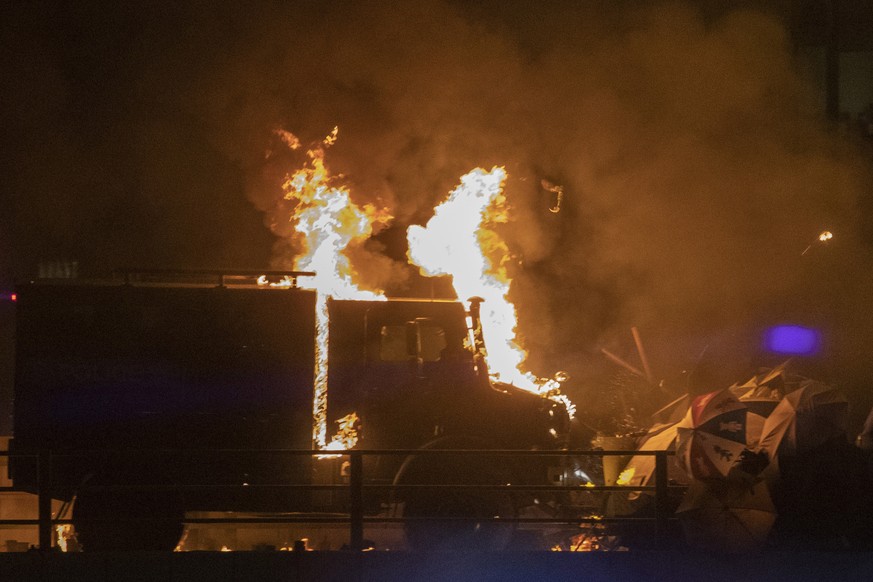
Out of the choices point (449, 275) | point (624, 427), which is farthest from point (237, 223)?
point (624, 427)

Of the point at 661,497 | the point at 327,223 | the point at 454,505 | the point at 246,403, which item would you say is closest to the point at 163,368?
the point at 246,403

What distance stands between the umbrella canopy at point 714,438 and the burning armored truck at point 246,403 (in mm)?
1686

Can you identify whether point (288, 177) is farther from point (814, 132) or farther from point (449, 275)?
point (814, 132)

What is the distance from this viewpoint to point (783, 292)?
60.6 ft

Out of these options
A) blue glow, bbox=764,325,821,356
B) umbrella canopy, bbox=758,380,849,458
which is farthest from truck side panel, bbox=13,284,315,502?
blue glow, bbox=764,325,821,356

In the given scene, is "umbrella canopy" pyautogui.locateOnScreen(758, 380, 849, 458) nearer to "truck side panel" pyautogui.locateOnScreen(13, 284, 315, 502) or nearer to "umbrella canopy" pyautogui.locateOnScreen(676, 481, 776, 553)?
"umbrella canopy" pyautogui.locateOnScreen(676, 481, 776, 553)

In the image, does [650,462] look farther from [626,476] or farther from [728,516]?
[728,516]

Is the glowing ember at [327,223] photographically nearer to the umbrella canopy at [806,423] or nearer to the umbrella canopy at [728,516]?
the umbrella canopy at [728,516]

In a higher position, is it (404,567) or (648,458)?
(648,458)

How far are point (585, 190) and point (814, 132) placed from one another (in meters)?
4.17

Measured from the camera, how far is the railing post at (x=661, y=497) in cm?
898

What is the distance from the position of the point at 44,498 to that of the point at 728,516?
20.1 ft

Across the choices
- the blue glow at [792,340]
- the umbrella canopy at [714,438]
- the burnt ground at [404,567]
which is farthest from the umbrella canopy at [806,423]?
the blue glow at [792,340]

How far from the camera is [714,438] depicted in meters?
9.22
